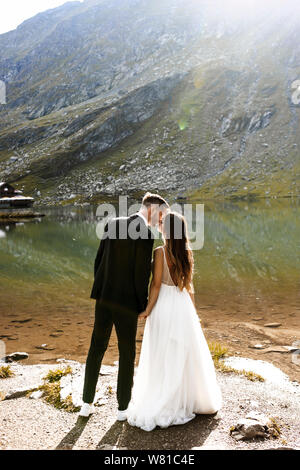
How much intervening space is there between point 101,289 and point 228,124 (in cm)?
15613

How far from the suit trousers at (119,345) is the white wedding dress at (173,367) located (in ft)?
0.96

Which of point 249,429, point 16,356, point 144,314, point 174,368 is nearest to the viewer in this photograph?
point 249,429

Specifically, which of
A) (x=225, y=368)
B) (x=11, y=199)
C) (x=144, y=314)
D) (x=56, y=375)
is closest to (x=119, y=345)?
(x=144, y=314)

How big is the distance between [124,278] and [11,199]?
114370 mm

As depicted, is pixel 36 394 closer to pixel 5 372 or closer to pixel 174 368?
pixel 5 372

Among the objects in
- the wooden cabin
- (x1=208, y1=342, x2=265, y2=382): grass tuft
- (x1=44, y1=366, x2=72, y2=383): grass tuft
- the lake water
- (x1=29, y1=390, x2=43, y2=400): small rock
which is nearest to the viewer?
(x1=29, y1=390, x2=43, y2=400): small rock

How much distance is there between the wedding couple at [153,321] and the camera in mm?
6180

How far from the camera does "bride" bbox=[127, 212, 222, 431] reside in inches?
250

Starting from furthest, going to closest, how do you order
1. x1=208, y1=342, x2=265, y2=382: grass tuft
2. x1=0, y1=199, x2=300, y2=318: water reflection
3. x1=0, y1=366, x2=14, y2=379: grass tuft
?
1. x1=0, y1=199, x2=300, y2=318: water reflection
2. x1=0, y1=366, x2=14, y2=379: grass tuft
3. x1=208, y1=342, x2=265, y2=382: grass tuft

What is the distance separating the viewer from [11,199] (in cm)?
11112

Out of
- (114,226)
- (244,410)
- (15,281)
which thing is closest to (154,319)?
(114,226)

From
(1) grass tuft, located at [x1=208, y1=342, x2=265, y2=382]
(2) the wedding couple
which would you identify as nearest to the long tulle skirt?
(2) the wedding couple

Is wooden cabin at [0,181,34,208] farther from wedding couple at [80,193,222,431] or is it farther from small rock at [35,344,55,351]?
wedding couple at [80,193,222,431]

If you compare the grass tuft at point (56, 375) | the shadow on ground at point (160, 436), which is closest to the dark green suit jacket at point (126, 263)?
the shadow on ground at point (160, 436)
